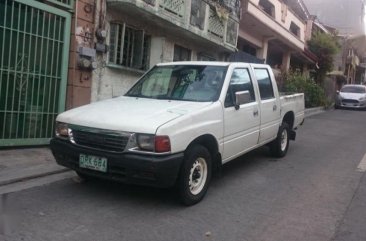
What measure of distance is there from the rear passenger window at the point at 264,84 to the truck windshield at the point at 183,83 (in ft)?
3.77

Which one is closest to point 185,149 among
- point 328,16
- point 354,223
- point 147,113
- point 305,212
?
point 147,113

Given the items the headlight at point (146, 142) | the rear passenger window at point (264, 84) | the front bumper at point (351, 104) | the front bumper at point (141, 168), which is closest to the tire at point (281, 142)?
the rear passenger window at point (264, 84)

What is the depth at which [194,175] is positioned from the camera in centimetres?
545

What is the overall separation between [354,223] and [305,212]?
0.55 metres

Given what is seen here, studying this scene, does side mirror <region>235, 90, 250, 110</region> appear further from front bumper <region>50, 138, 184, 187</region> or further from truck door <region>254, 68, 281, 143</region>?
front bumper <region>50, 138, 184, 187</region>

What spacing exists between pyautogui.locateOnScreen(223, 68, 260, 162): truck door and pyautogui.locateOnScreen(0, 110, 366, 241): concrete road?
1.77 feet

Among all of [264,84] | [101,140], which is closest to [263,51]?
[264,84]

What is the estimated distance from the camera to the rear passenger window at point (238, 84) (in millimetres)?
6248

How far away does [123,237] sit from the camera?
4.31 m

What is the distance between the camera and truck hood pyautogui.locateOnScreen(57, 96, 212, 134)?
4.95 meters

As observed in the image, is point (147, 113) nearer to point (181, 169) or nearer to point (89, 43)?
point (181, 169)

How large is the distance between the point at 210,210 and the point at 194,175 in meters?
0.46

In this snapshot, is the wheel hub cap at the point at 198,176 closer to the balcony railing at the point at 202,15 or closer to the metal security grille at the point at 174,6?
the balcony railing at the point at 202,15

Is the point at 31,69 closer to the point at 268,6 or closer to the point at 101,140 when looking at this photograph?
the point at 101,140
